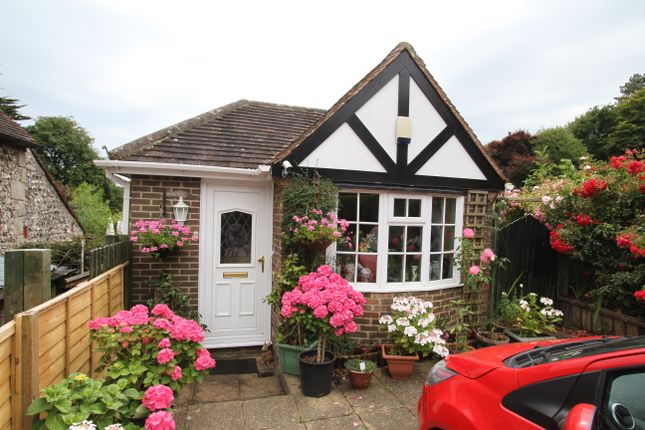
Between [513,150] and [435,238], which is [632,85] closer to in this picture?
[513,150]

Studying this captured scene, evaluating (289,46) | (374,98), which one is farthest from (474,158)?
(289,46)

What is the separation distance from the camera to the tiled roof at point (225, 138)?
5422 mm

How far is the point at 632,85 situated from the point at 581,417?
39560mm

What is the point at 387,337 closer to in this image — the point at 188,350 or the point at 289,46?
the point at 188,350

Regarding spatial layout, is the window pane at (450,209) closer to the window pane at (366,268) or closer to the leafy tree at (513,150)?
the window pane at (366,268)

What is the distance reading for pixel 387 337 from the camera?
5.10 meters

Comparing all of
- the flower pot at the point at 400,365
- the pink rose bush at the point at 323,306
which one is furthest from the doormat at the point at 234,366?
the flower pot at the point at 400,365

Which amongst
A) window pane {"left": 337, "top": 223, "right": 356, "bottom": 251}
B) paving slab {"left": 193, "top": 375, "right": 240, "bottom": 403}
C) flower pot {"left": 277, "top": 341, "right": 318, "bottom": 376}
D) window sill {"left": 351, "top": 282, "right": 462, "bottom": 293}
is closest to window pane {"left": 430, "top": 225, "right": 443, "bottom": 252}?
window sill {"left": 351, "top": 282, "right": 462, "bottom": 293}

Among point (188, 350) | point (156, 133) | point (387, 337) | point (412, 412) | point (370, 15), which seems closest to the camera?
point (188, 350)

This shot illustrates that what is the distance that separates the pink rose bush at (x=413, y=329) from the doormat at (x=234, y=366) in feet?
6.91

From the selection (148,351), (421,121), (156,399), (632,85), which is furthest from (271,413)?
(632,85)

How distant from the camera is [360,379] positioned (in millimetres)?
Result: 4184

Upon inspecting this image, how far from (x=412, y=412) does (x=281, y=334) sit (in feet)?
5.97

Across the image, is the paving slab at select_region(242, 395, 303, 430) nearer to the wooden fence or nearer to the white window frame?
the wooden fence
